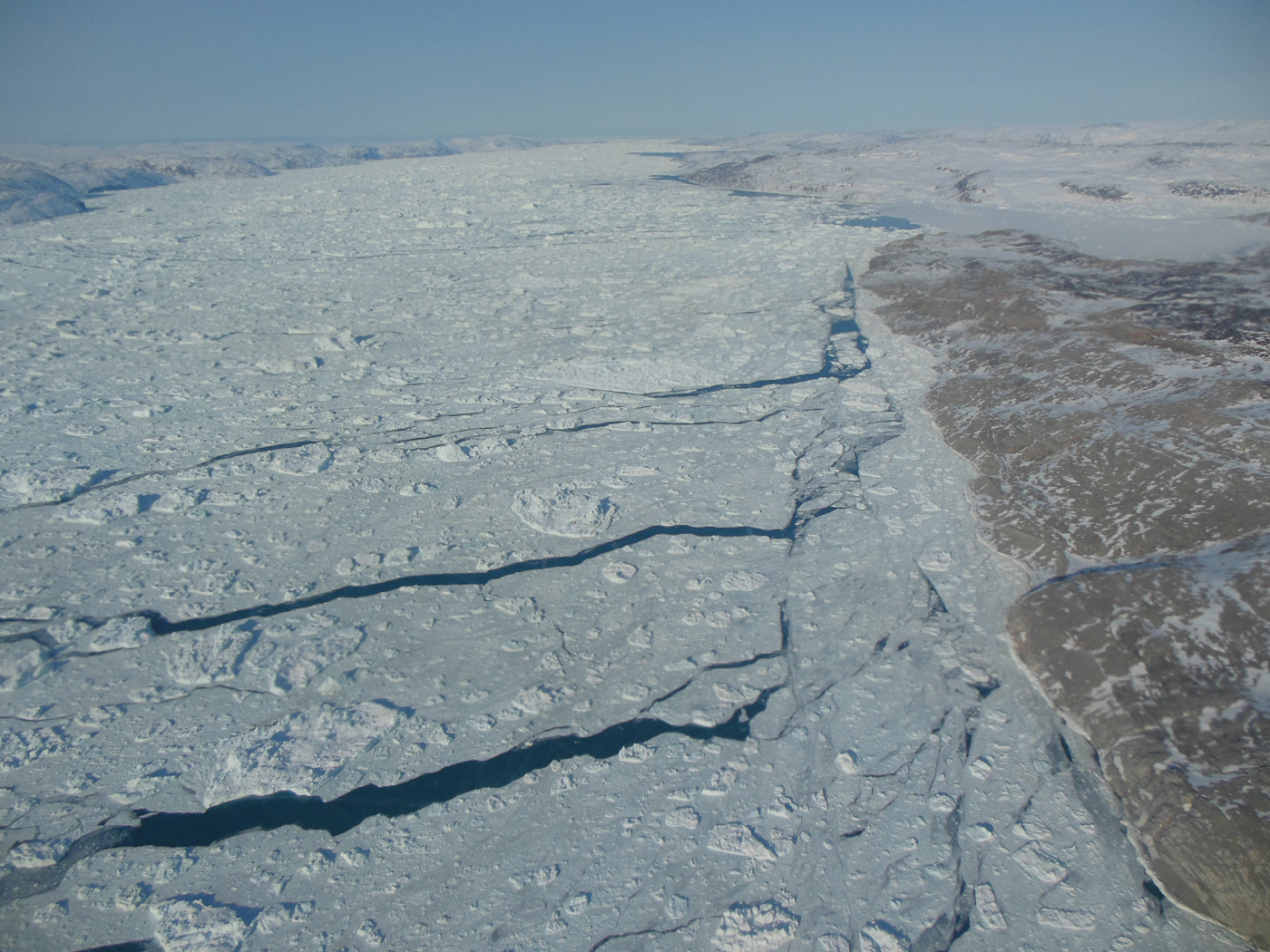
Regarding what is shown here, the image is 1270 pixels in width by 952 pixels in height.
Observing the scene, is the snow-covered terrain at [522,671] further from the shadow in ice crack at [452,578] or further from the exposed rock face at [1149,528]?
the exposed rock face at [1149,528]

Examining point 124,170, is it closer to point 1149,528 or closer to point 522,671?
point 522,671

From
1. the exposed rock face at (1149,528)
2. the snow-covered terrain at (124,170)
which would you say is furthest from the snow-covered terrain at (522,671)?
the snow-covered terrain at (124,170)

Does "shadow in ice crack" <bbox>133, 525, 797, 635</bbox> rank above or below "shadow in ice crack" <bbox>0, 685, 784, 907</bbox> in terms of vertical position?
above

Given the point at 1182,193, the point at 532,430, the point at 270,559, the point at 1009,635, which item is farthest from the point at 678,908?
the point at 1182,193

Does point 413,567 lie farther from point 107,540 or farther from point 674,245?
point 674,245

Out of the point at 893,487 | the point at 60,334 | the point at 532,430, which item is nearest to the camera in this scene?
the point at 893,487

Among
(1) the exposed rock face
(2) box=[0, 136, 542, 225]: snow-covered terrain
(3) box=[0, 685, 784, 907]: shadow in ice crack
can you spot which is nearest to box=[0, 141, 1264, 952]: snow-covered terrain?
(3) box=[0, 685, 784, 907]: shadow in ice crack

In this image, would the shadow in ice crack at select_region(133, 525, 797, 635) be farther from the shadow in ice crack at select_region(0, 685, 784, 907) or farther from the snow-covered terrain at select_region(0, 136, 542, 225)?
the snow-covered terrain at select_region(0, 136, 542, 225)
